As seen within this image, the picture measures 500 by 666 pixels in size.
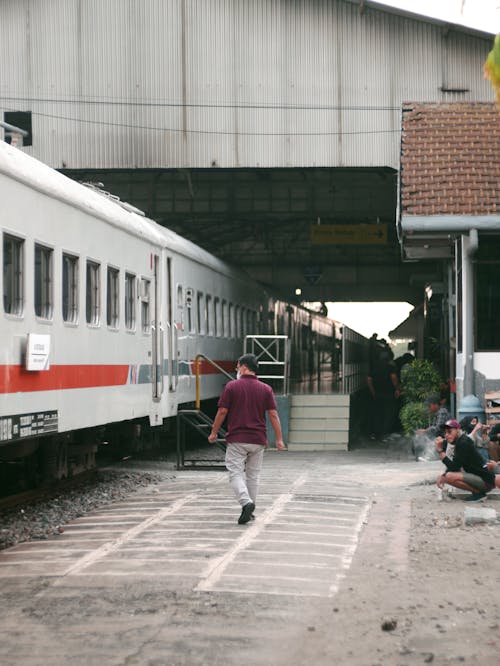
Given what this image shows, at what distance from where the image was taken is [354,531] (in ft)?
37.7

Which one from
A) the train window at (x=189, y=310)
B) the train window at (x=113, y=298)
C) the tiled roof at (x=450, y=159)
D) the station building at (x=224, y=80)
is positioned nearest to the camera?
the train window at (x=113, y=298)

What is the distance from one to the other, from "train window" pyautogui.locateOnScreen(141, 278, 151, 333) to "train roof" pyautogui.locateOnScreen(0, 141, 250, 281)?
62 centimetres

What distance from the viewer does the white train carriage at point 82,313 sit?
38.2ft

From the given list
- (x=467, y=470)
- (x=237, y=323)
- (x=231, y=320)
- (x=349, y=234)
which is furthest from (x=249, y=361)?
(x=349, y=234)

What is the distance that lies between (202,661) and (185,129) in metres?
19.6

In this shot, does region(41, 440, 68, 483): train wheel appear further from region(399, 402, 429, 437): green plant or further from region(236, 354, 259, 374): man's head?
region(399, 402, 429, 437): green plant

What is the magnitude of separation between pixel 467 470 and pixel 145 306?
5596 mm

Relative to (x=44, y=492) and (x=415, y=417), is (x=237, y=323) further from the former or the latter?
(x=44, y=492)

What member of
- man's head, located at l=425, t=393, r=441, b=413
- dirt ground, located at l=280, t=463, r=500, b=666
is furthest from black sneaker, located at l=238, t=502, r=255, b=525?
man's head, located at l=425, t=393, r=441, b=413

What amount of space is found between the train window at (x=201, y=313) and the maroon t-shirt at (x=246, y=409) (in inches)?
375

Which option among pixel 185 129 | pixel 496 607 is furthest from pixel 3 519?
pixel 185 129

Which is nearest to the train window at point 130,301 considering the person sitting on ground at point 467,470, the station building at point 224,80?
the person sitting on ground at point 467,470

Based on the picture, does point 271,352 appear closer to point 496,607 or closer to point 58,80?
point 58,80

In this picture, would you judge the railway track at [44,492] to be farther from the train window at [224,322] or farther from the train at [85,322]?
the train window at [224,322]
